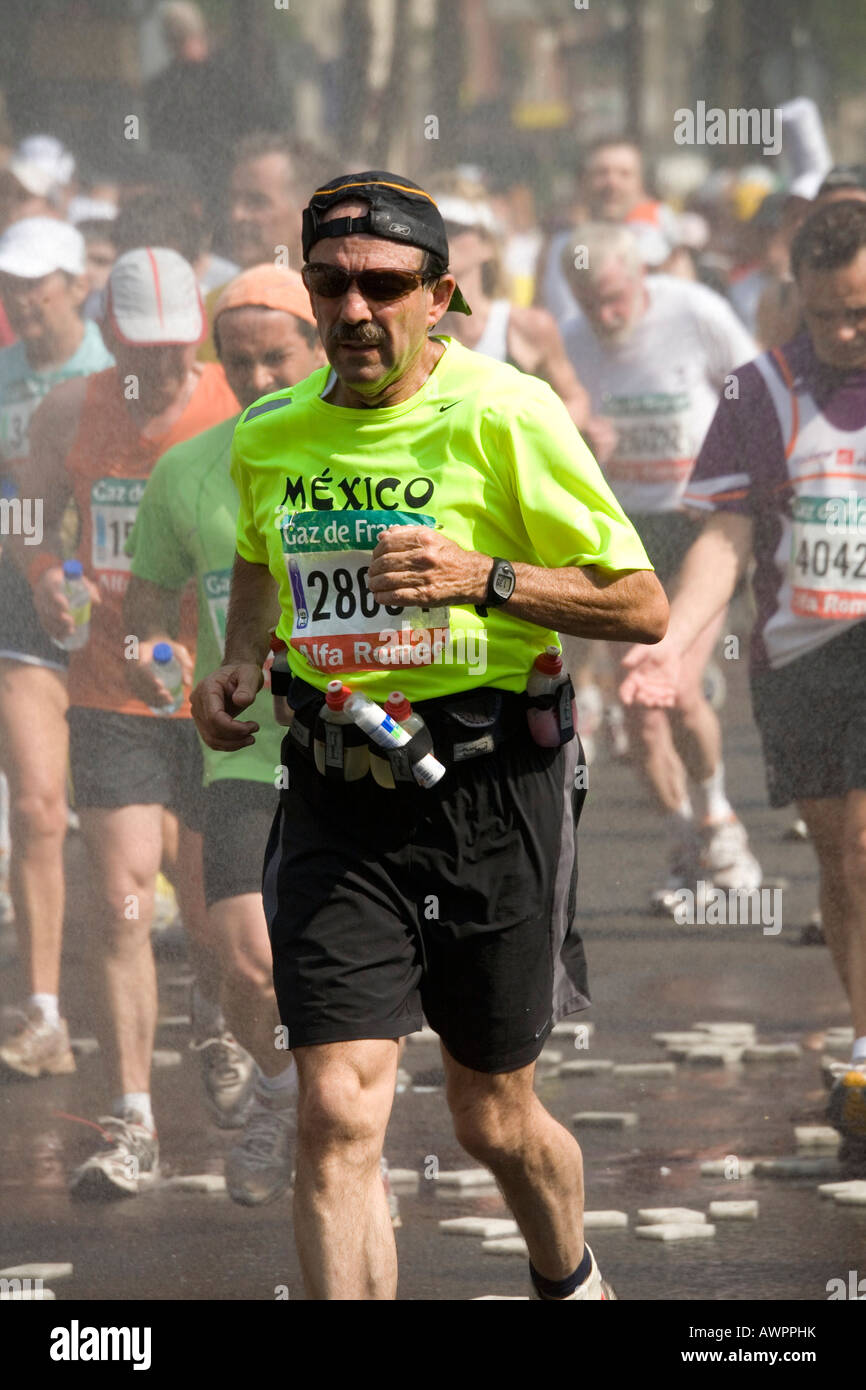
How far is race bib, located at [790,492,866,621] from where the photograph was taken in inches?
233

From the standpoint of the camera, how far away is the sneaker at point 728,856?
20.7 feet

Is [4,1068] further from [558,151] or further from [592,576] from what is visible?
[558,151]

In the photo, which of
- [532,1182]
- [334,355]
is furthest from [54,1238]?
[334,355]

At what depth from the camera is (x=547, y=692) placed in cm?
407

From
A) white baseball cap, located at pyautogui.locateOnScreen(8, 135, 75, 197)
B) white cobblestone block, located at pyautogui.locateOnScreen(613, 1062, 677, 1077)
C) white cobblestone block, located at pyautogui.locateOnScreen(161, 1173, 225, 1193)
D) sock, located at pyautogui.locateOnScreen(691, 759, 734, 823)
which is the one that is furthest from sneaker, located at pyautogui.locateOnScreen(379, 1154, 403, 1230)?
white baseball cap, located at pyautogui.locateOnScreen(8, 135, 75, 197)

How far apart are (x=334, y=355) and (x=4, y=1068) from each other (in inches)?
93.8

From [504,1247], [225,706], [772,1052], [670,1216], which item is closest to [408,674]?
[225,706]

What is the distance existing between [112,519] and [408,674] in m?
1.98

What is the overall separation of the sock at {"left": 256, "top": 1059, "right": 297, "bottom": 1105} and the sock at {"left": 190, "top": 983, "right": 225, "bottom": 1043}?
0.61 feet

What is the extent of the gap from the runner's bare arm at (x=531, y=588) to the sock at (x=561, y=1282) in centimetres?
117

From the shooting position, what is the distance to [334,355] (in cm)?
397

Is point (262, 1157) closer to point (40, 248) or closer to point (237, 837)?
point (237, 837)

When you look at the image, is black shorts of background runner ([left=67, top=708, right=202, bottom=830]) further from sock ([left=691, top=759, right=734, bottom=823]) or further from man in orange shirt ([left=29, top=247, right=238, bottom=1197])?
sock ([left=691, top=759, right=734, bottom=823])
